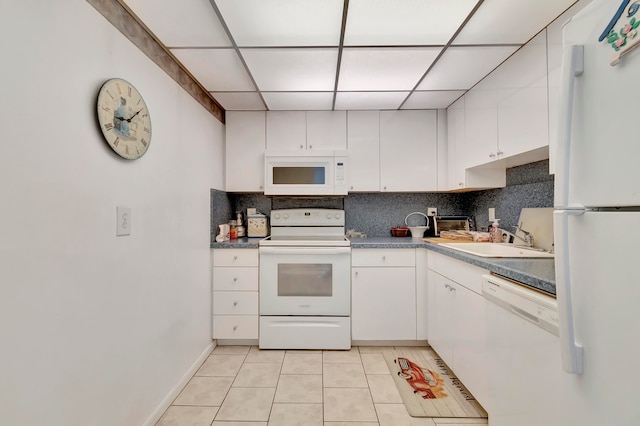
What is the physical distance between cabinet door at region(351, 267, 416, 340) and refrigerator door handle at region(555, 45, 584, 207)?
1707 millimetres

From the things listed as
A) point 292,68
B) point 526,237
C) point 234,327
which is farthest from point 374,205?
point 234,327

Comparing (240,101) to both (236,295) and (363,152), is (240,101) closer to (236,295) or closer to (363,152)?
(363,152)

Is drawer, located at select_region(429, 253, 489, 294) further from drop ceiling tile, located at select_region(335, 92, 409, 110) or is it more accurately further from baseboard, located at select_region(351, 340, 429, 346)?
drop ceiling tile, located at select_region(335, 92, 409, 110)

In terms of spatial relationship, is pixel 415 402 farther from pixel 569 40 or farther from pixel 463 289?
pixel 569 40

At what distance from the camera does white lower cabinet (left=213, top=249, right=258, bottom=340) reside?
243 centimetres

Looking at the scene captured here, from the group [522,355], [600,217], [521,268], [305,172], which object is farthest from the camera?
[305,172]

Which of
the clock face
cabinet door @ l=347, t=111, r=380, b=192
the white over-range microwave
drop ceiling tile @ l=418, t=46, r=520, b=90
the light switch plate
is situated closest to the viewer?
the clock face

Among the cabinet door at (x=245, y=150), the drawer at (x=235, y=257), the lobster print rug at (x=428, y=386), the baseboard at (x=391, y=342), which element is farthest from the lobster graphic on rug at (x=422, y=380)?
the cabinet door at (x=245, y=150)

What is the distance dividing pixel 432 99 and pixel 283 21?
1542 millimetres

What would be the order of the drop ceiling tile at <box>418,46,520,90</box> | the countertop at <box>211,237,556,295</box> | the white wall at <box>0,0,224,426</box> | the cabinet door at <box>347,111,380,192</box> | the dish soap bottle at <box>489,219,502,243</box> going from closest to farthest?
the white wall at <box>0,0,224,426</box>
the countertop at <box>211,237,556,295</box>
the drop ceiling tile at <box>418,46,520,90</box>
the dish soap bottle at <box>489,219,502,243</box>
the cabinet door at <box>347,111,380,192</box>

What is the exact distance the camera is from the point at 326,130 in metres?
2.75

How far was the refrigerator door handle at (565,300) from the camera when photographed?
2.46 feet

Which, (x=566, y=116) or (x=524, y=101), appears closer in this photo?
(x=566, y=116)

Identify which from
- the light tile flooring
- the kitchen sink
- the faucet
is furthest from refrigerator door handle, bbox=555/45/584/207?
the light tile flooring
